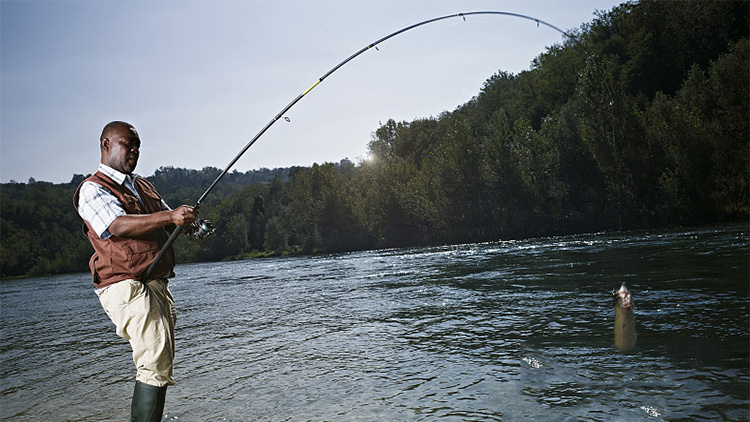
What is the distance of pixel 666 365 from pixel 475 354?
7.58 ft

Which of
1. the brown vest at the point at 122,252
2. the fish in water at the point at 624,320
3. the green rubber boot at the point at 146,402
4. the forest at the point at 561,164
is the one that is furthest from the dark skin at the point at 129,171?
the forest at the point at 561,164

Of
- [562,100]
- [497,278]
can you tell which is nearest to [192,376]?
[497,278]

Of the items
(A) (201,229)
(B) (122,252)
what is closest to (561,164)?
(A) (201,229)

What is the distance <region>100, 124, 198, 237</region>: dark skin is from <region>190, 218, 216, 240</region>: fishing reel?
1.16 feet

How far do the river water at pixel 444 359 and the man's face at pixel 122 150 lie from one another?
2771 mm

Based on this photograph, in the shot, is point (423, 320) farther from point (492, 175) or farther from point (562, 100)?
point (562, 100)

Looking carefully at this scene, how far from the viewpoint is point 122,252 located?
13.9ft

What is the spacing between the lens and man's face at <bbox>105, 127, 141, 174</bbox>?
444 centimetres

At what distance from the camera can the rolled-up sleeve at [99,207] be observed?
4.11 metres

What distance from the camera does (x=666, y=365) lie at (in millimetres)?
6230

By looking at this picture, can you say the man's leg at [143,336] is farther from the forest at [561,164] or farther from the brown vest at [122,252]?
the forest at [561,164]

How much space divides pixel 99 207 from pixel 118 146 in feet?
1.85

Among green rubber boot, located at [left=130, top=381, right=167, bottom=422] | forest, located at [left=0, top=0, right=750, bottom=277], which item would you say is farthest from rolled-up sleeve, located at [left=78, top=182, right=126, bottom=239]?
forest, located at [left=0, top=0, right=750, bottom=277]

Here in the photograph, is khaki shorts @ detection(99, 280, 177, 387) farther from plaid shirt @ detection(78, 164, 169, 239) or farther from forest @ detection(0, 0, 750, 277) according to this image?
forest @ detection(0, 0, 750, 277)
